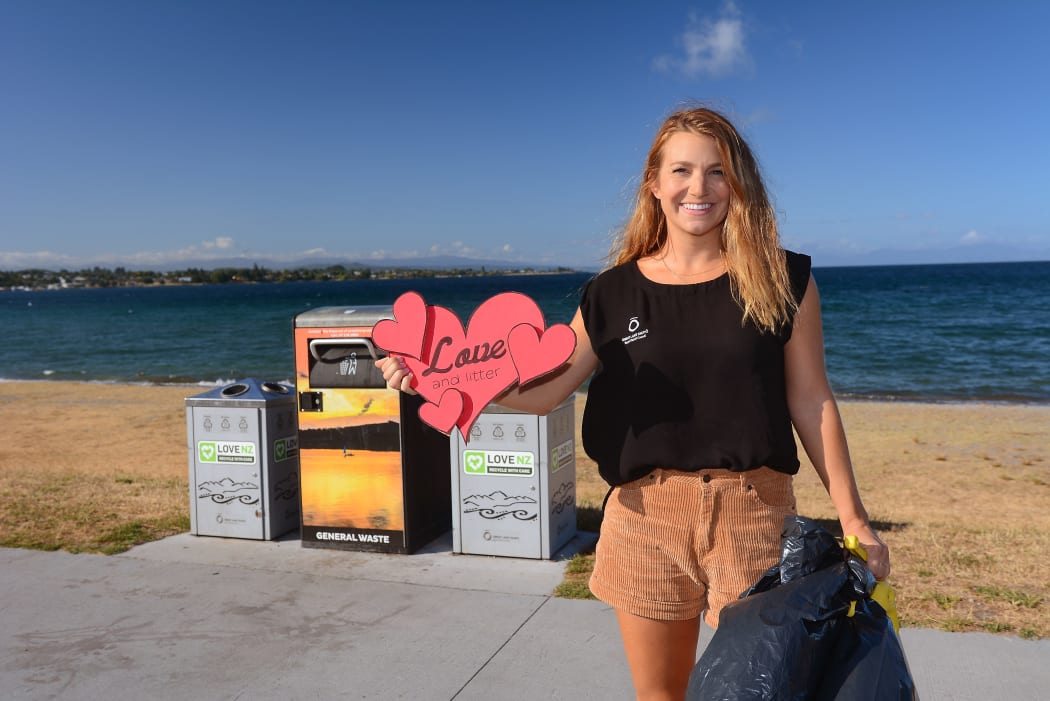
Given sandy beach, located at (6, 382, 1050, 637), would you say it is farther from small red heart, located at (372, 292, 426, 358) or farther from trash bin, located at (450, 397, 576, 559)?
small red heart, located at (372, 292, 426, 358)

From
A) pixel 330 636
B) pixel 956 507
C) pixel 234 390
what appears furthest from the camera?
pixel 956 507

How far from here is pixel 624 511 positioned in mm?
1882

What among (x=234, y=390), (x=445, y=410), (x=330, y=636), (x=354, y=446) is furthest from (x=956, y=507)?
(x=445, y=410)

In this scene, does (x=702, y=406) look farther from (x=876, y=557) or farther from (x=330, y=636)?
(x=330, y=636)

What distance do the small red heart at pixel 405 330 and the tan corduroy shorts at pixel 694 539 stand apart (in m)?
0.61

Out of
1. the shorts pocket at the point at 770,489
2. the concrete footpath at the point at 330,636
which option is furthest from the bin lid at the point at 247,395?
the shorts pocket at the point at 770,489

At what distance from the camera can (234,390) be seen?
5.06 m

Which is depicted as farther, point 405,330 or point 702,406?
point 405,330

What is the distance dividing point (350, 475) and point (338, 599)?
0.83m

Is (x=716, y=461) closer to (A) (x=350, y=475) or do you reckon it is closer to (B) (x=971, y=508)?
(A) (x=350, y=475)

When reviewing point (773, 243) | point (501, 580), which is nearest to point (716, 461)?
point (773, 243)

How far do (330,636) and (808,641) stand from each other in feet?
8.74

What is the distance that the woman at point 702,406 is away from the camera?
177 centimetres

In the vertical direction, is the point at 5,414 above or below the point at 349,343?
below
